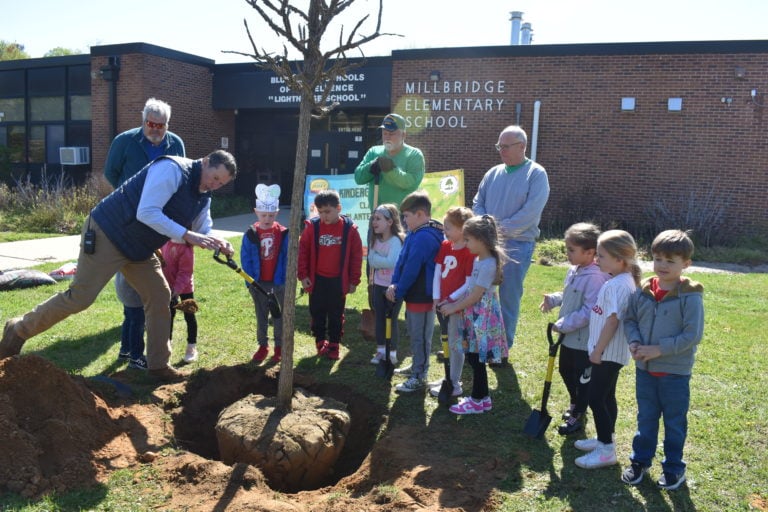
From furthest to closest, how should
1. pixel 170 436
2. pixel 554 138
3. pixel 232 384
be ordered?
pixel 554 138 → pixel 232 384 → pixel 170 436

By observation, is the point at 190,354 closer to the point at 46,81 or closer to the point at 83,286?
the point at 83,286

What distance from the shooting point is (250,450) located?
3723mm

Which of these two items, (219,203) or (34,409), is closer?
(34,409)

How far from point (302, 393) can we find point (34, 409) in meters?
1.66

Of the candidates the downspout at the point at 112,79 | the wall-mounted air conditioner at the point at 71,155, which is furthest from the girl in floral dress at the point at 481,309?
the wall-mounted air conditioner at the point at 71,155

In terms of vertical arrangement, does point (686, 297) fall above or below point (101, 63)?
below

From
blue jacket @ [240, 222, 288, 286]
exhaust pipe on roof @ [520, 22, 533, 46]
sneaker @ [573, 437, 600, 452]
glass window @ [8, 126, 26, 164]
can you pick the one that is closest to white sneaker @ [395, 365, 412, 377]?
blue jacket @ [240, 222, 288, 286]

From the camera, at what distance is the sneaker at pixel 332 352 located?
5707mm

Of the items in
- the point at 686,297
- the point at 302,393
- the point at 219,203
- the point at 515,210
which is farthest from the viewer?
the point at 219,203

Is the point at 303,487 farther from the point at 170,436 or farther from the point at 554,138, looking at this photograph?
the point at 554,138

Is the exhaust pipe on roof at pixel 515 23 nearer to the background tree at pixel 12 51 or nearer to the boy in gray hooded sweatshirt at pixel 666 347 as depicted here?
the boy in gray hooded sweatshirt at pixel 666 347

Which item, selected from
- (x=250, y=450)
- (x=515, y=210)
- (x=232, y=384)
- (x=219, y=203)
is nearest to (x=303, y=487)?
(x=250, y=450)

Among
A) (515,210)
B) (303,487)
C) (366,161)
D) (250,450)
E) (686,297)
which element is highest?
(366,161)

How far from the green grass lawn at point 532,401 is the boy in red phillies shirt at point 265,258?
0.82 feet
